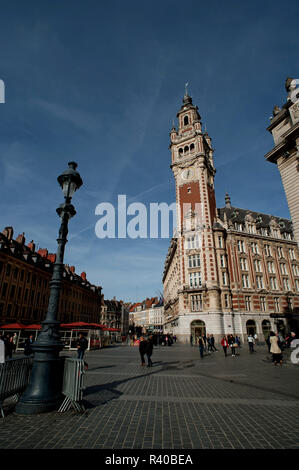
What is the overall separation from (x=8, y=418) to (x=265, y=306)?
40015mm

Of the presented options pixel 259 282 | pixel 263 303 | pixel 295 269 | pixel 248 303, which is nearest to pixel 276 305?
pixel 263 303

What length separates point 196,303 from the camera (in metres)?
35.5

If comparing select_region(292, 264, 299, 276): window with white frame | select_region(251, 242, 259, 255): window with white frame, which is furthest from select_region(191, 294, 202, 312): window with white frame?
select_region(292, 264, 299, 276): window with white frame

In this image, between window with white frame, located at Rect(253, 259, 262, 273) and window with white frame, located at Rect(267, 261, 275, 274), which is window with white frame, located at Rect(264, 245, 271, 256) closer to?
window with white frame, located at Rect(267, 261, 275, 274)

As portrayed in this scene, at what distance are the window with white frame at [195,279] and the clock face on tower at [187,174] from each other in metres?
17.2

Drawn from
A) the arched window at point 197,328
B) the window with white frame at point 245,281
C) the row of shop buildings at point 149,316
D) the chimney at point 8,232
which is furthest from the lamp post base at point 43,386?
the row of shop buildings at point 149,316

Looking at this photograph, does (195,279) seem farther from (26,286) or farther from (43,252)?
(43,252)

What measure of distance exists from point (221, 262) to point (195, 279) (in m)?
A: 4.86

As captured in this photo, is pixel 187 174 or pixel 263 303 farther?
pixel 187 174

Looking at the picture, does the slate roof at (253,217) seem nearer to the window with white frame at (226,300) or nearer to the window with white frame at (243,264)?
the window with white frame at (243,264)

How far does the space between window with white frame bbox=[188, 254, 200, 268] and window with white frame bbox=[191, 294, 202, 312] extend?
4.55 m

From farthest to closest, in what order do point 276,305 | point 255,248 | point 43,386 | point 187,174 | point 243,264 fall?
1. point 187,174
2. point 255,248
3. point 276,305
4. point 243,264
5. point 43,386

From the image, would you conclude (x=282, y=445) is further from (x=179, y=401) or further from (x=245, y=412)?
(x=179, y=401)
